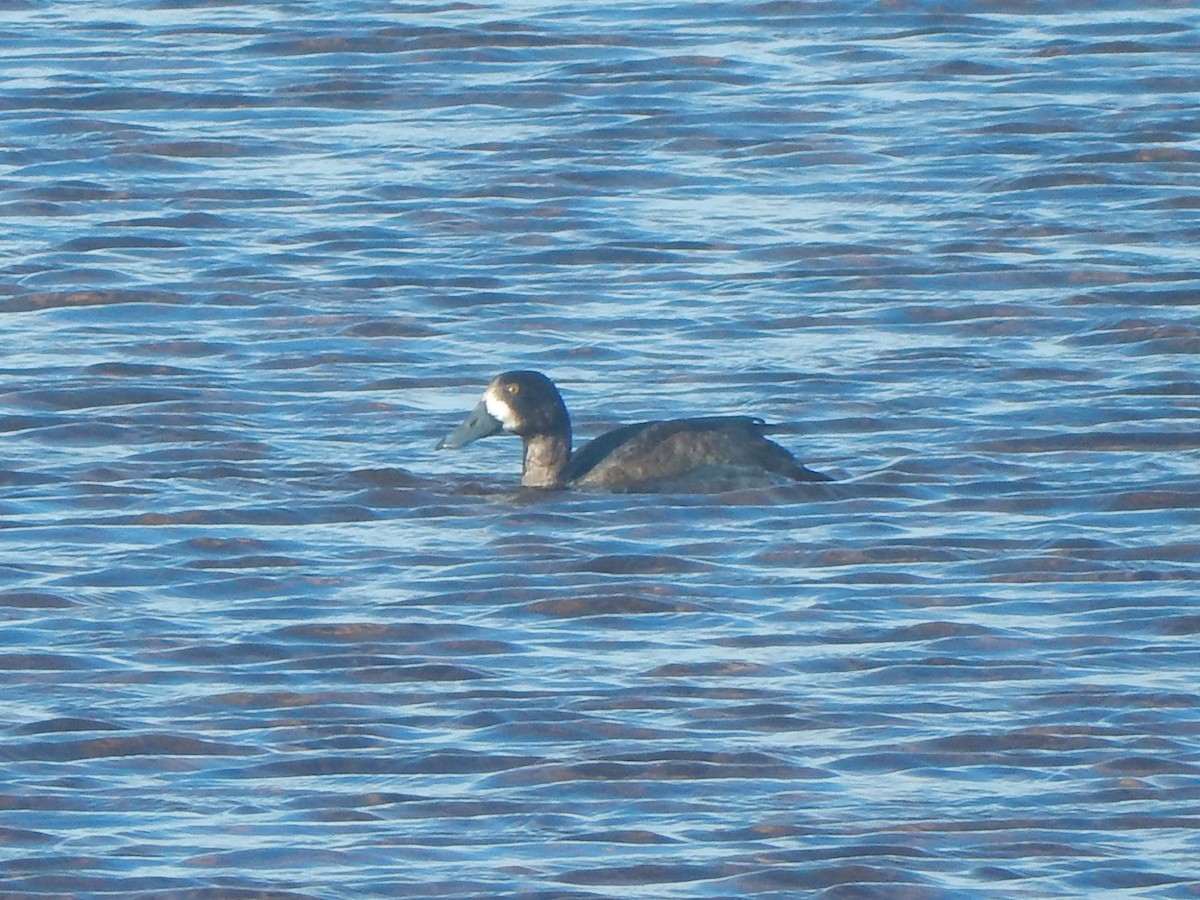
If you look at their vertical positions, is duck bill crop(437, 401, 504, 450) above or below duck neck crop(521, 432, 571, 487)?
above

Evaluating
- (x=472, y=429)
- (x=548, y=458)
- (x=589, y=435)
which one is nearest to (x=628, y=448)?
(x=548, y=458)

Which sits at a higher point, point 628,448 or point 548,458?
point 628,448

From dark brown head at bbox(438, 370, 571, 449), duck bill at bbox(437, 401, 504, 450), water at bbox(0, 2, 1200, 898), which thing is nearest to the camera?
water at bbox(0, 2, 1200, 898)

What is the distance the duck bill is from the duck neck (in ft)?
0.53

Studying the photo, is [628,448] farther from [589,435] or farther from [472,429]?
[589,435]

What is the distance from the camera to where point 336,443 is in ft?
43.3

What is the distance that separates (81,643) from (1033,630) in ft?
9.48

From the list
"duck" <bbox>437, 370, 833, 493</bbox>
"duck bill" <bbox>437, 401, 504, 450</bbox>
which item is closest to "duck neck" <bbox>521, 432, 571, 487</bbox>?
"duck" <bbox>437, 370, 833, 493</bbox>

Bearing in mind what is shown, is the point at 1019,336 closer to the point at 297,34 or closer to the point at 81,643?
the point at 81,643

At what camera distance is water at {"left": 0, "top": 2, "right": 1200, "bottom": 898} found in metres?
9.06

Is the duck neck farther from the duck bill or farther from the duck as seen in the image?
the duck bill

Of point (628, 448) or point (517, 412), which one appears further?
point (517, 412)

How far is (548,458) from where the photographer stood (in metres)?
12.9

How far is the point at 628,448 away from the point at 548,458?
47cm
